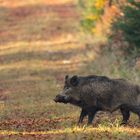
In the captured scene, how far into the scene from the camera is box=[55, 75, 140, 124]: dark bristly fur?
51.3 feet

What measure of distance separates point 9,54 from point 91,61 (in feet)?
22.6

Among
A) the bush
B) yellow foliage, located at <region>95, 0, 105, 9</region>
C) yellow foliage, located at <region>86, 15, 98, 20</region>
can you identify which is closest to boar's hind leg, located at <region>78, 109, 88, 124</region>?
the bush

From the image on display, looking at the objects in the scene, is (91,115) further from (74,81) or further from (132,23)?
(132,23)

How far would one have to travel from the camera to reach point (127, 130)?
14648mm

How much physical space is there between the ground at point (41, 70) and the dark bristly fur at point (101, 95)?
0.37m

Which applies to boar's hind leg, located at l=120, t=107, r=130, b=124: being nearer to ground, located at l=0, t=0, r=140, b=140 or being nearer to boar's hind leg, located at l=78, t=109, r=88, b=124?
ground, located at l=0, t=0, r=140, b=140

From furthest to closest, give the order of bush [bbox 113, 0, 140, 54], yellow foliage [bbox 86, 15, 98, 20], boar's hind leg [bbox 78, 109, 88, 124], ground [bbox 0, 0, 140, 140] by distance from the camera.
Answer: yellow foliage [bbox 86, 15, 98, 20], bush [bbox 113, 0, 140, 54], boar's hind leg [bbox 78, 109, 88, 124], ground [bbox 0, 0, 140, 140]

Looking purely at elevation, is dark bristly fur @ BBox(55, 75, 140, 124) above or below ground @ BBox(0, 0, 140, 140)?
above

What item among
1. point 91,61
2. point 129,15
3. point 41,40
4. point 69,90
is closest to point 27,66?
point 91,61

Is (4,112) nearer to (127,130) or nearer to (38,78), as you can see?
(127,130)

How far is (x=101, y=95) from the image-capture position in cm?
1572

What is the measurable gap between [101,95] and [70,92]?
29.6 inches

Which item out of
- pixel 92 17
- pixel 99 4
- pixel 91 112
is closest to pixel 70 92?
pixel 91 112

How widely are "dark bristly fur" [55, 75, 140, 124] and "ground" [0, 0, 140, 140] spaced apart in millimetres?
366
